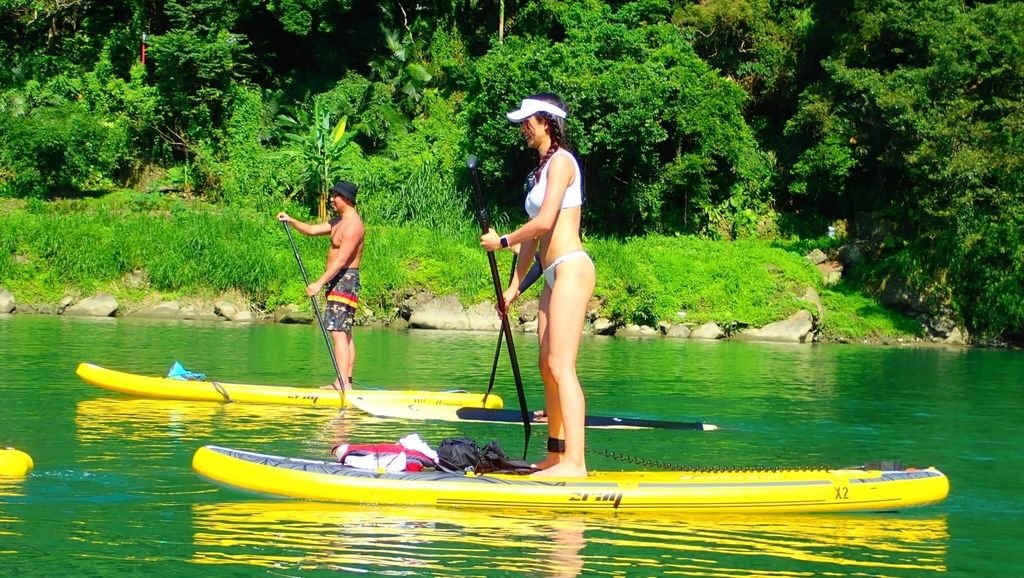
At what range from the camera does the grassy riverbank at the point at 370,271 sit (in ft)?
68.3

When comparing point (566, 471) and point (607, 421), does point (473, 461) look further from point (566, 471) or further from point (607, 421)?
point (607, 421)

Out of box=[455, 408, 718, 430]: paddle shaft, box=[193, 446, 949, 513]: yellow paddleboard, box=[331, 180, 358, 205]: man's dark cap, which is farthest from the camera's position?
box=[331, 180, 358, 205]: man's dark cap

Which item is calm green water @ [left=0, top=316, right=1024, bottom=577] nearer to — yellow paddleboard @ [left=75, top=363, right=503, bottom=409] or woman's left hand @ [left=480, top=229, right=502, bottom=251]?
yellow paddleboard @ [left=75, top=363, right=503, bottom=409]

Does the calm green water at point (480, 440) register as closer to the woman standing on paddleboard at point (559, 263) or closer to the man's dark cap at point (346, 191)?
the woman standing on paddleboard at point (559, 263)

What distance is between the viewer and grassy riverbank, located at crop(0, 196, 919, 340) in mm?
20812

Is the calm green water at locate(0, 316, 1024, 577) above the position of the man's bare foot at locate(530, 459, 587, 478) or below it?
→ below

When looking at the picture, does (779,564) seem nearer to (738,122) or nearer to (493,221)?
(493,221)

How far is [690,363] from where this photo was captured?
50.6 feet

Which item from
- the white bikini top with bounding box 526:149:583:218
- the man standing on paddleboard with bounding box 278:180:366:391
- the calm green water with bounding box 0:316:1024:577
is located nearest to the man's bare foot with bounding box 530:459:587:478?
the calm green water with bounding box 0:316:1024:577

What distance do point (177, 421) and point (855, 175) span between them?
19.4m

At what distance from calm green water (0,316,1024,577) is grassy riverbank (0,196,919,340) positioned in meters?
5.25

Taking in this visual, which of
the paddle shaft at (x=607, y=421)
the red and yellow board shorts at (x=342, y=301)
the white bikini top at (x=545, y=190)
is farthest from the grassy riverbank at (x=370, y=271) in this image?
the white bikini top at (x=545, y=190)

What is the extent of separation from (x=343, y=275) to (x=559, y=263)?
433 centimetres

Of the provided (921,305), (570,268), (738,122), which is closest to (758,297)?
(921,305)
